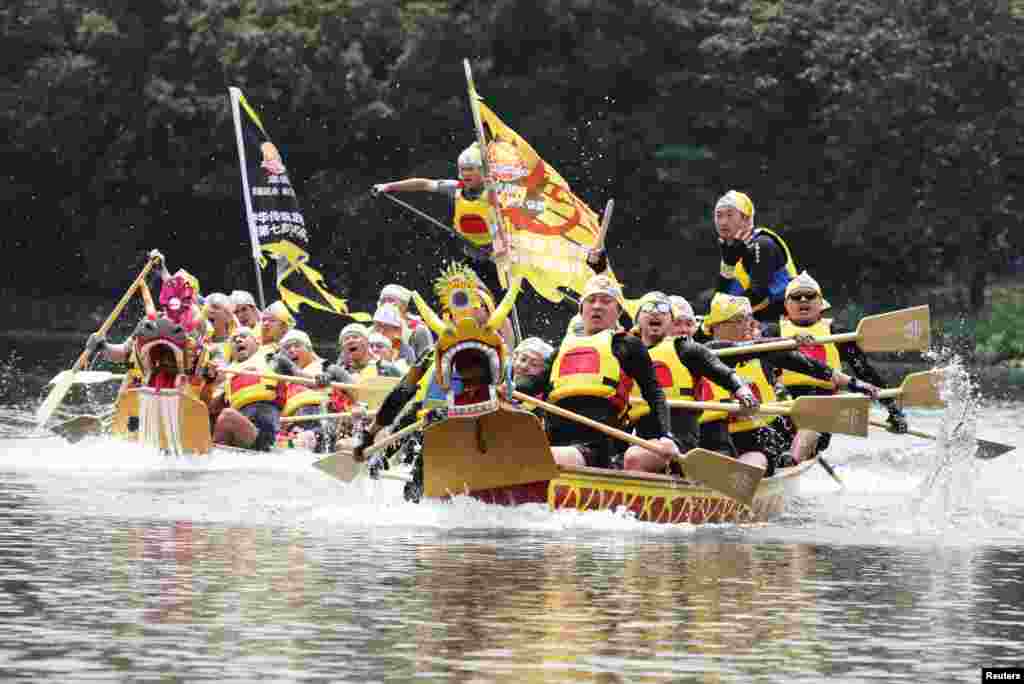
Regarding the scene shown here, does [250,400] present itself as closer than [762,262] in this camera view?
No

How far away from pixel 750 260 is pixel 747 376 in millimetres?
1996

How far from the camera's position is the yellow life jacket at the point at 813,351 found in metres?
20.2

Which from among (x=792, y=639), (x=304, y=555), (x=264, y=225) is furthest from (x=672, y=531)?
(x=264, y=225)

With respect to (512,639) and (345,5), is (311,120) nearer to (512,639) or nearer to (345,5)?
(345,5)

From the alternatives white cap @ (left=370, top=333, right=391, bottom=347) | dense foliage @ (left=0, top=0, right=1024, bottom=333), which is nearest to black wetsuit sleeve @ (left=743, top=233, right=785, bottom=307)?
white cap @ (left=370, top=333, right=391, bottom=347)

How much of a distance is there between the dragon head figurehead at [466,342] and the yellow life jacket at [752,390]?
2560mm

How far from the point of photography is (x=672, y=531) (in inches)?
675

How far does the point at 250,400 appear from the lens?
78.4ft

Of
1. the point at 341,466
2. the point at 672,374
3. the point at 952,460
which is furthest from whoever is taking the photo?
the point at 952,460

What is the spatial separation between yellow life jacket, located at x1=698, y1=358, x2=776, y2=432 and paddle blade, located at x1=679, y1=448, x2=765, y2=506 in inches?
37.3

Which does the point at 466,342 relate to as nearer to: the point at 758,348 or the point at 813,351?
the point at 758,348

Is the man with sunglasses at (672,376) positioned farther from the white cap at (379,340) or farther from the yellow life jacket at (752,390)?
the white cap at (379,340)

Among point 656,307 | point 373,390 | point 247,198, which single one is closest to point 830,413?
point 656,307

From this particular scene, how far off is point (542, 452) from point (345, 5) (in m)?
34.7
